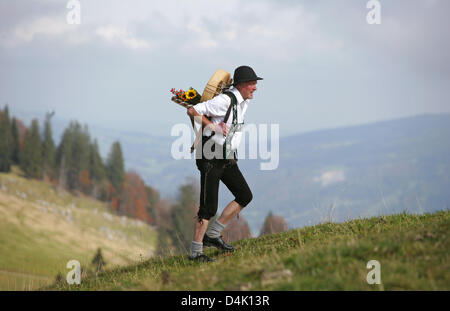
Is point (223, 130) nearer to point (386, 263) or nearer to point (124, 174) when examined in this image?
point (386, 263)

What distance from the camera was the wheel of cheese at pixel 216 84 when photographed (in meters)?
9.11

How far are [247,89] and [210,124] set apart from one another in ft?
3.67

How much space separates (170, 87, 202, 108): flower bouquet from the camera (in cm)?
939

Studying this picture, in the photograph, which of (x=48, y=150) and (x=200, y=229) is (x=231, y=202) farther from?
(x=48, y=150)

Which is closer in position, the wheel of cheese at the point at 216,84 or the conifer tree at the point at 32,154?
the wheel of cheese at the point at 216,84

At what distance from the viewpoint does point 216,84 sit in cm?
914

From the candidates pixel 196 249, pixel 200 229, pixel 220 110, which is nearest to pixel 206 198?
pixel 200 229

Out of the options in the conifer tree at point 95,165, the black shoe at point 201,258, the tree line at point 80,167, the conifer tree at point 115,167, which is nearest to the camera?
the black shoe at point 201,258

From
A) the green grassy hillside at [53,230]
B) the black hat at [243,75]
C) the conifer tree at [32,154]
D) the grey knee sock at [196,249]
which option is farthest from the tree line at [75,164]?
the black hat at [243,75]

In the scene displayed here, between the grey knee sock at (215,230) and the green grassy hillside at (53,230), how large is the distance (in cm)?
8129

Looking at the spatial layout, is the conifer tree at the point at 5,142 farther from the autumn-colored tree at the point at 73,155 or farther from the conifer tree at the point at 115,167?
the conifer tree at the point at 115,167

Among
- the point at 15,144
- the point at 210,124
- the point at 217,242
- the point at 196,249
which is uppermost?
the point at 15,144

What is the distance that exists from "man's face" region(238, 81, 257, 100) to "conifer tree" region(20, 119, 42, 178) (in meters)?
137

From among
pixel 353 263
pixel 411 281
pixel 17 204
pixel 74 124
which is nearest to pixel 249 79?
pixel 353 263
